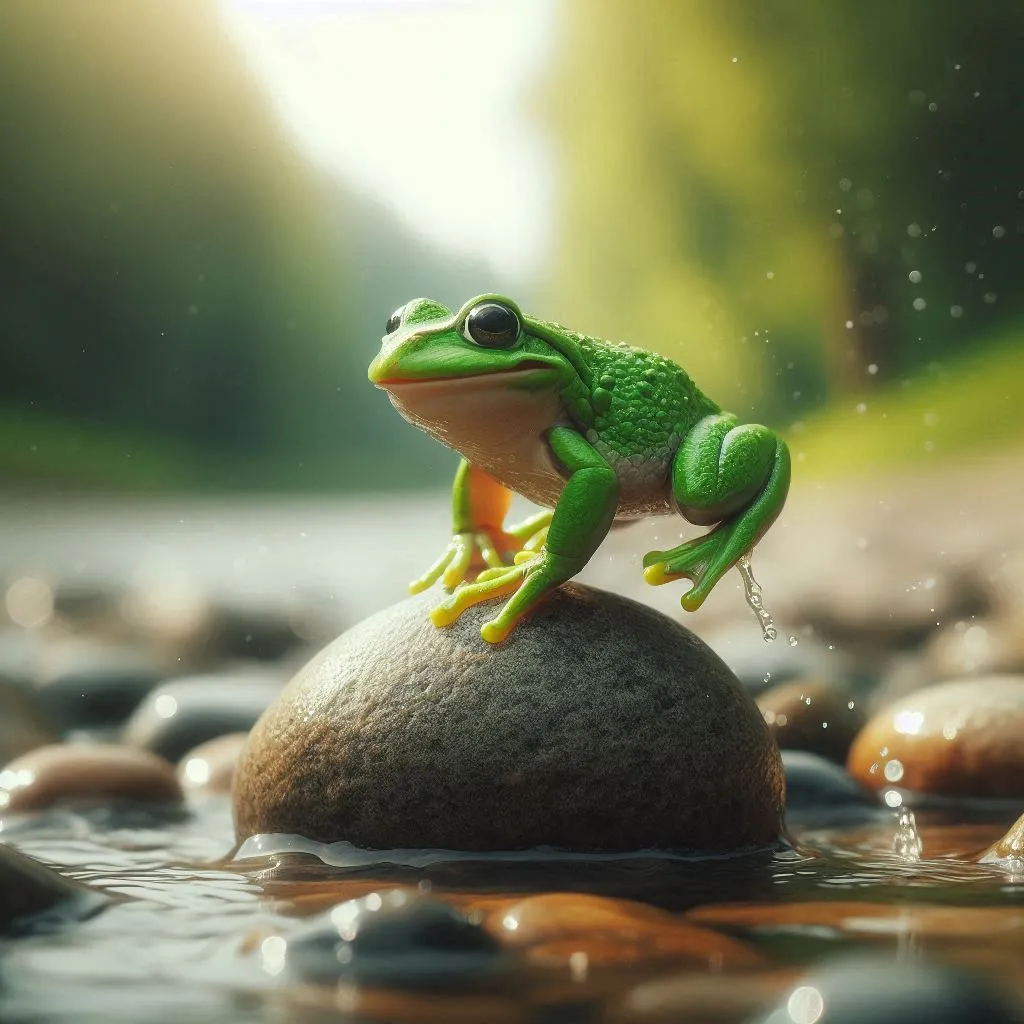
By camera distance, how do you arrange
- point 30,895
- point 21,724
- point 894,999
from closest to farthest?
point 894,999 < point 30,895 < point 21,724

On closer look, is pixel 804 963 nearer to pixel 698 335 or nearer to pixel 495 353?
pixel 495 353

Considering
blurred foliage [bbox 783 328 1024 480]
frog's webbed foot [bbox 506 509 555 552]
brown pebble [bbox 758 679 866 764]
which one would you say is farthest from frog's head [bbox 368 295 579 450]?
blurred foliage [bbox 783 328 1024 480]

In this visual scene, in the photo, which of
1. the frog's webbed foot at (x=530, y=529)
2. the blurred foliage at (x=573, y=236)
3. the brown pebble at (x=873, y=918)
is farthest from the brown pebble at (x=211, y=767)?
the blurred foliage at (x=573, y=236)

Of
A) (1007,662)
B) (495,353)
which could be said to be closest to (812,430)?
(1007,662)

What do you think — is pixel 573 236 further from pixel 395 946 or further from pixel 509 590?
pixel 395 946

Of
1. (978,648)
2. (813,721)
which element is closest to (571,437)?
(813,721)

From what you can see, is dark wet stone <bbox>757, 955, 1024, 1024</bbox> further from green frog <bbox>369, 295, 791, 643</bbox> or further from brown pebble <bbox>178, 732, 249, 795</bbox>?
brown pebble <bbox>178, 732, 249, 795</bbox>

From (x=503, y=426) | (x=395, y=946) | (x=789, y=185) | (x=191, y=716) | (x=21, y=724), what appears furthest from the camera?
(x=789, y=185)
